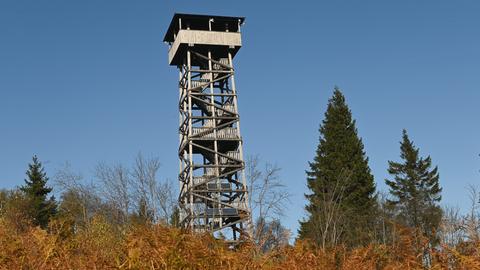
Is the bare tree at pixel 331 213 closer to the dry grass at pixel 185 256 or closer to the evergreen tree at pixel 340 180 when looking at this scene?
the evergreen tree at pixel 340 180

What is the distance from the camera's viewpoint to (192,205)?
25188 millimetres

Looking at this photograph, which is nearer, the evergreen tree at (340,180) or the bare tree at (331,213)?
the bare tree at (331,213)

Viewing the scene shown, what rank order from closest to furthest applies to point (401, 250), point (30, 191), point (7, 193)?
point (401, 250) < point (30, 191) < point (7, 193)

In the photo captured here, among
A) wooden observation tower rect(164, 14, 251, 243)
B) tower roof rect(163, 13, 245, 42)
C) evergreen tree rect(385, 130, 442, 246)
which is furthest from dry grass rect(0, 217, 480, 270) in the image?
evergreen tree rect(385, 130, 442, 246)

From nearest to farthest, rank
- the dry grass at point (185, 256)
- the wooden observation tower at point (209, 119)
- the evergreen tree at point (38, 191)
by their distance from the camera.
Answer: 1. the dry grass at point (185, 256)
2. the wooden observation tower at point (209, 119)
3. the evergreen tree at point (38, 191)

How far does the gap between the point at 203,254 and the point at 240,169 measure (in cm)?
2334

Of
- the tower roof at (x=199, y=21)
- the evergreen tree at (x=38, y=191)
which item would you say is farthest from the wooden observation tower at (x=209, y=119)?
the evergreen tree at (x=38, y=191)

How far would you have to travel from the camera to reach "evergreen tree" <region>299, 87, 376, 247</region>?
29.4 m

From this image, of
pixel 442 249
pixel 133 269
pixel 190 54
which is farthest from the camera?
pixel 190 54

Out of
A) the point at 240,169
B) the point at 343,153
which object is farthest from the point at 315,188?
the point at 240,169

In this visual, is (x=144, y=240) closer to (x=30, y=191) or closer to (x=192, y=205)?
(x=192, y=205)

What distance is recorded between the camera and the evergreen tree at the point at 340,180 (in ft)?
96.6

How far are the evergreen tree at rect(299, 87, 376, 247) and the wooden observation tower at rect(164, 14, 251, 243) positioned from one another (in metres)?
5.30

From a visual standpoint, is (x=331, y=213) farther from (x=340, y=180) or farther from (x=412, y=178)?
(x=412, y=178)
